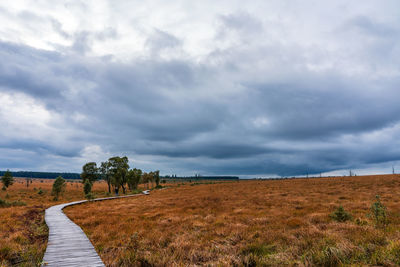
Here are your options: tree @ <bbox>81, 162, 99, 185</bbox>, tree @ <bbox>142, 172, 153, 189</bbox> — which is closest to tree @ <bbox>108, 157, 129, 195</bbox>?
tree @ <bbox>81, 162, 99, 185</bbox>

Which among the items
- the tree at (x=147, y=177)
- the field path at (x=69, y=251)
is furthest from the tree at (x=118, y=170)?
the field path at (x=69, y=251)

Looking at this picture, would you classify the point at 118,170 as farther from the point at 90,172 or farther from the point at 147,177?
the point at 147,177

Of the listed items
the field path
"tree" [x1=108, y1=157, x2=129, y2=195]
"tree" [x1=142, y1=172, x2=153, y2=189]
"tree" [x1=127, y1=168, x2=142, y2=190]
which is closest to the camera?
the field path

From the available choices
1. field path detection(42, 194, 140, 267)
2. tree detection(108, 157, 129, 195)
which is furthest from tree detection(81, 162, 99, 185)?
field path detection(42, 194, 140, 267)

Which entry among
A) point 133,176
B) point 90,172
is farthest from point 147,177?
point 90,172

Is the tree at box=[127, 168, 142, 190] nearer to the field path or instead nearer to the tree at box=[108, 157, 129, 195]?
the tree at box=[108, 157, 129, 195]

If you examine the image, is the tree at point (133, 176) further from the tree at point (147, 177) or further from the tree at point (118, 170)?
the tree at point (147, 177)

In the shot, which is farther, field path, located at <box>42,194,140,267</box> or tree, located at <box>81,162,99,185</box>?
tree, located at <box>81,162,99,185</box>

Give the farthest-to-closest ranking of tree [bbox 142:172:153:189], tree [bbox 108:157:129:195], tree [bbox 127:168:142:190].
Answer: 1. tree [bbox 142:172:153:189]
2. tree [bbox 127:168:142:190]
3. tree [bbox 108:157:129:195]

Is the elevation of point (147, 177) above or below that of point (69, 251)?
below

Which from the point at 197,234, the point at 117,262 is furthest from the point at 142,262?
the point at 197,234

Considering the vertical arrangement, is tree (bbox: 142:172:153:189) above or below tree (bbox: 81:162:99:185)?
below

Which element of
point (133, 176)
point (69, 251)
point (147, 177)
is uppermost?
point (69, 251)

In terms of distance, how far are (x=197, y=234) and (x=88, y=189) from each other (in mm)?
42428
